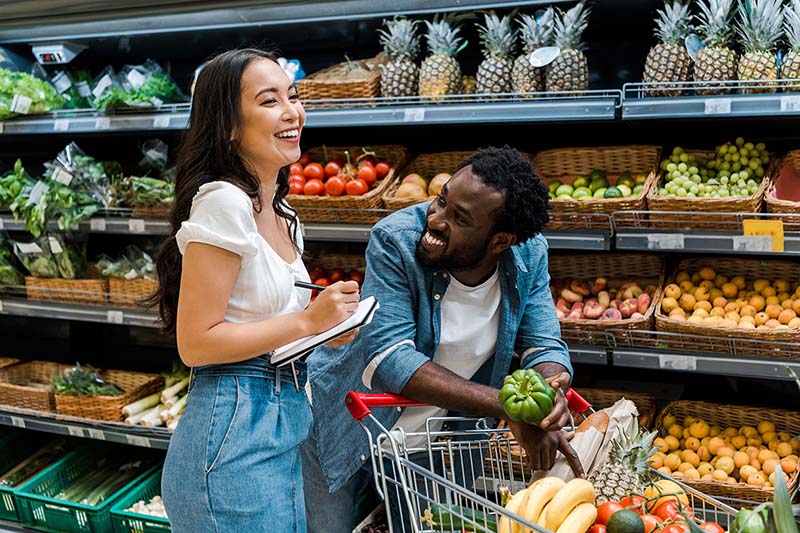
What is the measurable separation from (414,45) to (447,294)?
1485 millimetres

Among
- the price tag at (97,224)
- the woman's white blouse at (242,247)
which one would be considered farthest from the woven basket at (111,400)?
the woman's white blouse at (242,247)

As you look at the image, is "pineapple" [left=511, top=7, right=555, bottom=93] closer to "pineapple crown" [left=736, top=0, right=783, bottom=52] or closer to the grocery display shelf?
the grocery display shelf

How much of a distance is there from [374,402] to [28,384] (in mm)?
3067

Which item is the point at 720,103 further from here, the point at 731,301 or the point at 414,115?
the point at 414,115

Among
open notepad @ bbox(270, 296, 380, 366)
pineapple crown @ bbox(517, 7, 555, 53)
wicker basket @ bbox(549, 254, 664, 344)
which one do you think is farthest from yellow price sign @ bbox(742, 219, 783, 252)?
open notepad @ bbox(270, 296, 380, 366)

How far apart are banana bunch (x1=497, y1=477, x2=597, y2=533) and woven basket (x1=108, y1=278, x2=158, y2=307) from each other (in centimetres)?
252

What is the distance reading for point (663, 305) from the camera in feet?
9.39

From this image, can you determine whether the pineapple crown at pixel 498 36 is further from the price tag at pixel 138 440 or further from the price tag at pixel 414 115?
the price tag at pixel 138 440

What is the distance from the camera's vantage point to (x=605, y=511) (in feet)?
4.94

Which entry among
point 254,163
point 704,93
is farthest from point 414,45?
point 254,163

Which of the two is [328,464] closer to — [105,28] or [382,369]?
[382,369]

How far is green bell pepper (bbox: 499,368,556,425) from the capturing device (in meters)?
1.54

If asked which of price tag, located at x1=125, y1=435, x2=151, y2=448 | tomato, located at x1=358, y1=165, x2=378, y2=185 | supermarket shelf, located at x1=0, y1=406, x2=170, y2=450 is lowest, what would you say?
price tag, located at x1=125, y1=435, x2=151, y2=448

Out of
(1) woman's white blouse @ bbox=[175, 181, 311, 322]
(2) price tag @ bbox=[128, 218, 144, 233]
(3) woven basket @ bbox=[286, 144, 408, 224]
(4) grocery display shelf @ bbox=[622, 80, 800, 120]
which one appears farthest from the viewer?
(2) price tag @ bbox=[128, 218, 144, 233]
